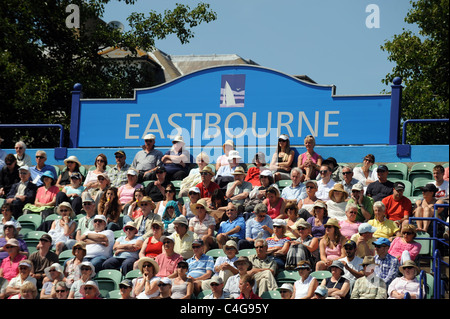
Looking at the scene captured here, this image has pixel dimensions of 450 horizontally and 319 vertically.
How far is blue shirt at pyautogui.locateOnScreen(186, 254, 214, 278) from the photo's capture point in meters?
11.2

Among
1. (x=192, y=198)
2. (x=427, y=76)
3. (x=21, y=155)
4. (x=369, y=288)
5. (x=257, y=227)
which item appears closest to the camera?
(x=369, y=288)

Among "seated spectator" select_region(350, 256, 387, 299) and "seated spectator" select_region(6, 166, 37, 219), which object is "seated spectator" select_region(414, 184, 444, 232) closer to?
"seated spectator" select_region(350, 256, 387, 299)

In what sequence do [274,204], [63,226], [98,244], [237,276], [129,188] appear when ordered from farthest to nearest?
[129,188], [63,226], [274,204], [98,244], [237,276]

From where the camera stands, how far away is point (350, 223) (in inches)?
448

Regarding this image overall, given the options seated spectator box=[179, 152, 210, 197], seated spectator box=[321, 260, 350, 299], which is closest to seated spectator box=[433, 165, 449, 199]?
seated spectator box=[321, 260, 350, 299]

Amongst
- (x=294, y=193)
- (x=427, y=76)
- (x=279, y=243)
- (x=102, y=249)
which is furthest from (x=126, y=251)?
(x=427, y=76)

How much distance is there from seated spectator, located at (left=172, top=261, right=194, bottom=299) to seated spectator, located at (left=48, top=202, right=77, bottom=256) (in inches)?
93.8

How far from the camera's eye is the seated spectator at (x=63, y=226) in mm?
12633

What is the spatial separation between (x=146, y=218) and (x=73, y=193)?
6.23ft

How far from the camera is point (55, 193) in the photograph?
13.9 m

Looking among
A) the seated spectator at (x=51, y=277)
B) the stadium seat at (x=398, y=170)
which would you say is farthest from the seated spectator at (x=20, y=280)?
the stadium seat at (x=398, y=170)

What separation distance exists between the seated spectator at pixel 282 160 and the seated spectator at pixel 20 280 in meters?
4.23

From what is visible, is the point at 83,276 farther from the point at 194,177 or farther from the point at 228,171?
the point at 228,171
